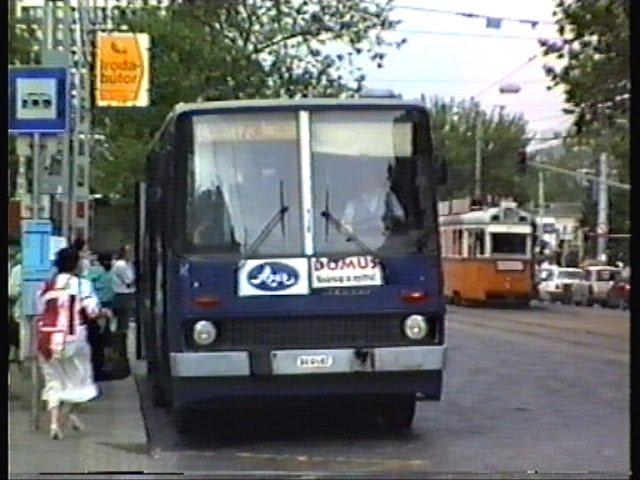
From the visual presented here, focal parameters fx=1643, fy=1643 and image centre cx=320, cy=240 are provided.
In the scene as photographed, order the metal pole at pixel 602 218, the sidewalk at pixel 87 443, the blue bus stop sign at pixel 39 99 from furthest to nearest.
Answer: the metal pole at pixel 602 218 → the blue bus stop sign at pixel 39 99 → the sidewalk at pixel 87 443

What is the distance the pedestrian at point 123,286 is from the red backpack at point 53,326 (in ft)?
23.3

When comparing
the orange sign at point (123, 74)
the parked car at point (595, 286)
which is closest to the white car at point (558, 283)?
the parked car at point (595, 286)

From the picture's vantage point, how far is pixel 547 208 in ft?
322

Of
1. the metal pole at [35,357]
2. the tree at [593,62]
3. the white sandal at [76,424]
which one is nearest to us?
the metal pole at [35,357]

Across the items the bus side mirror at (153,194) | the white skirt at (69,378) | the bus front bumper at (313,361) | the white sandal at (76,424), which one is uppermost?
the bus side mirror at (153,194)

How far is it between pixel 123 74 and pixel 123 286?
5.91 m

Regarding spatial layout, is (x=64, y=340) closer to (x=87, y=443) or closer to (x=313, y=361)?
(x=87, y=443)

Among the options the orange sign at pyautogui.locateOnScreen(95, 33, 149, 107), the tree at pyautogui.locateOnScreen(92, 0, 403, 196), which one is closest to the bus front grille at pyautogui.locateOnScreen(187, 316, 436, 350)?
the orange sign at pyautogui.locateOnScreen(95, 33, 149, 107)

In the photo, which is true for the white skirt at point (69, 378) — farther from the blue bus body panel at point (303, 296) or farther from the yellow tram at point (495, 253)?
the yellow tram at point (495, 253)

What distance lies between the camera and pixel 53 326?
549 inches

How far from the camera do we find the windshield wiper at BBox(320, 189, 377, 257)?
13.6 m

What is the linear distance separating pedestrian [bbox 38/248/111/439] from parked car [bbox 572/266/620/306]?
45.2 meters

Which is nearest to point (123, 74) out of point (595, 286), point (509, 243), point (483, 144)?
point (509, 243)

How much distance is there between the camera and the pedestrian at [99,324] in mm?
19156
